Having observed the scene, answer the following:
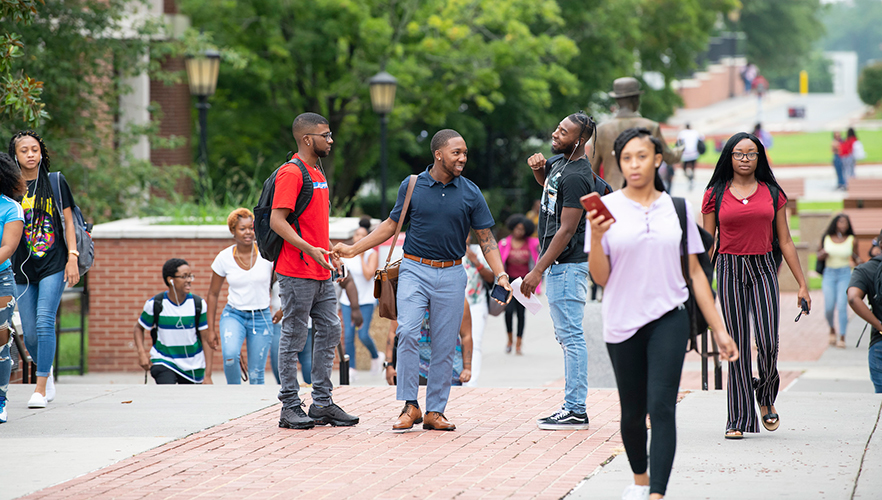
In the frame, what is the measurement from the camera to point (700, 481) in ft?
17.2

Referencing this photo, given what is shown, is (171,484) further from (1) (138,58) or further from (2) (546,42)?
(2) (546,42)

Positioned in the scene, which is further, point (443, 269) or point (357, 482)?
point (443, 269)

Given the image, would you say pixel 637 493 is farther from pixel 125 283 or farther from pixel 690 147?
pixel 690 147

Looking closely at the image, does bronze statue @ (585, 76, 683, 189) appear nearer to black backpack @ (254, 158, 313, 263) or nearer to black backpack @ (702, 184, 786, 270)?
black backpack @ (702, 184, 786, 270)

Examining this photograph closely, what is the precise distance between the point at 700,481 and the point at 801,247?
15370 mm

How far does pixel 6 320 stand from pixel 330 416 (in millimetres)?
2250

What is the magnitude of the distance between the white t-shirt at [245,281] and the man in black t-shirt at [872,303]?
4.78 meters

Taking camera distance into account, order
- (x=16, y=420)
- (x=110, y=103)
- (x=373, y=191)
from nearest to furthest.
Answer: (x=16, y=420)
(x=110, y=103)
(x=373, y=191)

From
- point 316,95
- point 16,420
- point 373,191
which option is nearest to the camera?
point 16,420

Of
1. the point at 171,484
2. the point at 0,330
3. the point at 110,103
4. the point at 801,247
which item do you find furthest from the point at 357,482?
the point at 801,247

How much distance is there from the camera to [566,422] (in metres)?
6.66

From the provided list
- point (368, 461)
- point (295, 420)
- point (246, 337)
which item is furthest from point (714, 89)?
point (368, 461)

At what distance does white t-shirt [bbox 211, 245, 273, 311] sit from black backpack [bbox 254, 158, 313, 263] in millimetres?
2358

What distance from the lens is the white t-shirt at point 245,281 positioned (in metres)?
8.83
